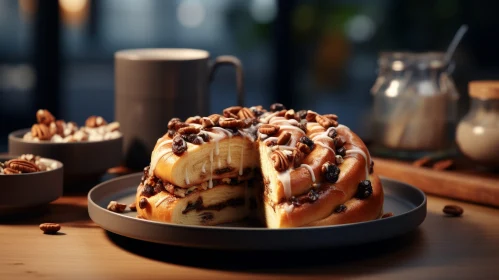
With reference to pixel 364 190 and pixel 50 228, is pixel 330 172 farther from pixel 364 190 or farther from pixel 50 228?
pixel 50 228

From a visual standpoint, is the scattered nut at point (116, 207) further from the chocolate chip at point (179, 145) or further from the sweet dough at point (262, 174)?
the chocolate chip at point (179, 145)

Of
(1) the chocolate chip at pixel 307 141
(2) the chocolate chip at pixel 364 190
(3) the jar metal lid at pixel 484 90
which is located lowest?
(2) the chocolate chip at pixel 364 190

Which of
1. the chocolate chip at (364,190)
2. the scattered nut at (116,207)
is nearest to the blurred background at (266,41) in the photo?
the scattered nut at (116,207)

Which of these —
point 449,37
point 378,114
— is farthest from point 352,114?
point 378,114

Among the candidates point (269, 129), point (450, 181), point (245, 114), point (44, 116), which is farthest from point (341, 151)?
point (44, 116)

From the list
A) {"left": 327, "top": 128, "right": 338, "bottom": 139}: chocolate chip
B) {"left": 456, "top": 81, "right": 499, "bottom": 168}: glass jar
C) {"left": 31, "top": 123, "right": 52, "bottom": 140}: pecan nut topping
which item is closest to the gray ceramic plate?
{"left": 327, "top": 128, "right": 338, "bottom": 139}: chocolate chip

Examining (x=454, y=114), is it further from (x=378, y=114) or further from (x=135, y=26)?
(x=135, y=26)
